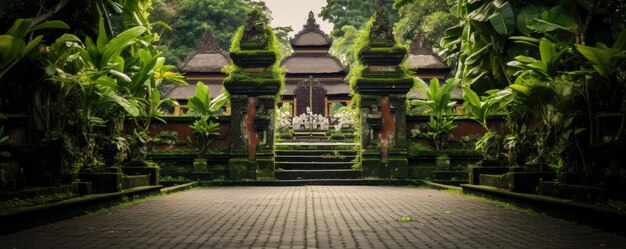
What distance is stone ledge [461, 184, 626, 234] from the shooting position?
244 inches

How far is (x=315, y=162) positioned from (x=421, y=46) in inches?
706

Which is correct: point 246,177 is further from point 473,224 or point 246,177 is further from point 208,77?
point 208,77

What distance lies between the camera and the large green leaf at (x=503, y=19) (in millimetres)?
Answer: 11500

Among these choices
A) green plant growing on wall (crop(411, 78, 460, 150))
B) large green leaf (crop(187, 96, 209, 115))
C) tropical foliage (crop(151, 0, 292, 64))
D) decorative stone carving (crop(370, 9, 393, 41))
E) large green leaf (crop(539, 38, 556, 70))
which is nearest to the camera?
large green leaf (crop(539, 38, 556, 70))

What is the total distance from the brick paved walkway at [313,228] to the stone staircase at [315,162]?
6.87m

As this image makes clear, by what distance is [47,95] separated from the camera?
8602mm

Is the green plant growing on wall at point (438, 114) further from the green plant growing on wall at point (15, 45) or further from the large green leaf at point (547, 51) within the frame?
the green plant growing on wall at point (15, 45)

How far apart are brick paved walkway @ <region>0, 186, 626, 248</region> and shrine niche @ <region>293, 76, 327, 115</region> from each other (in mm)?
25002

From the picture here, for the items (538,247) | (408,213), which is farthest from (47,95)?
(538,247)

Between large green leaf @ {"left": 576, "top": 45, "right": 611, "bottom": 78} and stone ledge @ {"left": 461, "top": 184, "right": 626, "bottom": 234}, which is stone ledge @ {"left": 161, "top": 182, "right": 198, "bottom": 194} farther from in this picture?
large green leaf @ {"left": 576, "top": 45, "right": 611, "bottom": 78}

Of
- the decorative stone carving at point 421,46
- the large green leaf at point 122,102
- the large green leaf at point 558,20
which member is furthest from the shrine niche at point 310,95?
the large green leaf at point 558,20

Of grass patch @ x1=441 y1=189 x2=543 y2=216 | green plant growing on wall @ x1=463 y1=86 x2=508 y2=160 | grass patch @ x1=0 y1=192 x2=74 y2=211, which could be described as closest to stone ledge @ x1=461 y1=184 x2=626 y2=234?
grass patch @ x1=441 y1=189 x2=543 y2=216

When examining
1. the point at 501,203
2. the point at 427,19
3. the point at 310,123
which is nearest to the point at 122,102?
the point at 501,203

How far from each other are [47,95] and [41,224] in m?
2.42
